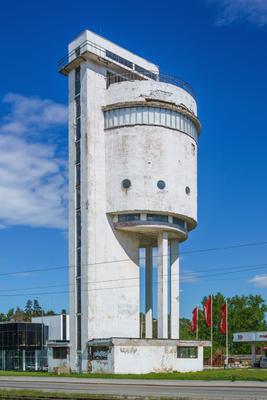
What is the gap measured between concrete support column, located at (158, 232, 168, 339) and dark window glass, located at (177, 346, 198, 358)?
1.90m

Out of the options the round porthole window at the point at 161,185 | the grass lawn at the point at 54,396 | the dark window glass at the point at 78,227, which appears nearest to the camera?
the grass lawn at the point at 54,396

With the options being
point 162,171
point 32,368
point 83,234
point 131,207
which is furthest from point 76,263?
point 32,368

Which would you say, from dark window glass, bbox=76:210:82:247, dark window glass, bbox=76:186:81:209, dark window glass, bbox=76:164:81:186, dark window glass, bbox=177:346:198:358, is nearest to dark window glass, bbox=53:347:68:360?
dark window glass, bbox=76:210:82:247

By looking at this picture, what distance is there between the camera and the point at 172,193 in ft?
206

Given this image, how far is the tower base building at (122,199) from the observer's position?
200 ft

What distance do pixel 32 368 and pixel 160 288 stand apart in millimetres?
21179

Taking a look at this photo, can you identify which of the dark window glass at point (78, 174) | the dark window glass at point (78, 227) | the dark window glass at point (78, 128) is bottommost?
the dark window glass at point (78, 227)

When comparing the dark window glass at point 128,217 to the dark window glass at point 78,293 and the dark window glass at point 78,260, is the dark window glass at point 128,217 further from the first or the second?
the dark window glass at point 78,293

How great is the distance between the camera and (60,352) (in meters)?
63.1

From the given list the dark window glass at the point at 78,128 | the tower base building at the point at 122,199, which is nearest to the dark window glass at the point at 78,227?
the tower base building at the point at 122,199

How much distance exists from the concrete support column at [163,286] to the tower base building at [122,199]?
0.10m

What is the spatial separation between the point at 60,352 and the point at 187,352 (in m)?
12.2

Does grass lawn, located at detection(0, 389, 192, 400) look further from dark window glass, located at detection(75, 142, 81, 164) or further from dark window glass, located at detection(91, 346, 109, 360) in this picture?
dark window glass, located at detection(75, 142, 81, 164)

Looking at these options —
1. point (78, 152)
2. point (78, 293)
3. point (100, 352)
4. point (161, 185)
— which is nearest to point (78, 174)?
point (78, 152)
